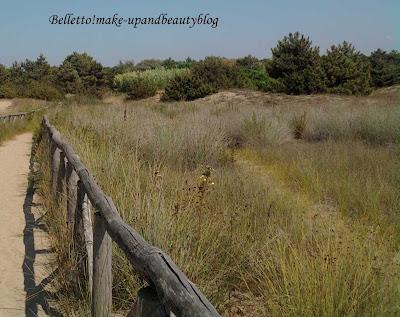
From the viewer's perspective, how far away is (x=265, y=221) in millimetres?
4582

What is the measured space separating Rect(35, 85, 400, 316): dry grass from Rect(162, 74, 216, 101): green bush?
79.5 feet

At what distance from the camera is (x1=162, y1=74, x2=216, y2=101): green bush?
34528 millimetres

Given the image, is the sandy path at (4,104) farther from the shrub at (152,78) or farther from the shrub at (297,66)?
the shrub at (297,66)

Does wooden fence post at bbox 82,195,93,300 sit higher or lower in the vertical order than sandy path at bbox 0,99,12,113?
lower

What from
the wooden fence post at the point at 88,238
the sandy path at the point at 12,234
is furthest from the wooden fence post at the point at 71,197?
the sandy path at the point at 12,234

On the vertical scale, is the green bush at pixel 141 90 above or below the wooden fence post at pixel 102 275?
above

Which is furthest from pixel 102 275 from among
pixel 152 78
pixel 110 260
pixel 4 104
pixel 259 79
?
pixel 152 78

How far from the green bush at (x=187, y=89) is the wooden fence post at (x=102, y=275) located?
3110 centimetres

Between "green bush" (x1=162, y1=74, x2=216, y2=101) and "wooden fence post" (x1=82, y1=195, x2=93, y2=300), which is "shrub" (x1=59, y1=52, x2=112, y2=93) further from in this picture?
"wooden fence post" (x1=82, y1=195, x2=93, y2=300)

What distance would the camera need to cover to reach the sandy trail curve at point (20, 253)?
4.36 metres

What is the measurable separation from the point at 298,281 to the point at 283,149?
26.7 ft

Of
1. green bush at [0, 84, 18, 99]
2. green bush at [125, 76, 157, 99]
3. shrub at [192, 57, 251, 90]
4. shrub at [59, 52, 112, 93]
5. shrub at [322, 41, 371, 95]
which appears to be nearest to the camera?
shrub at [322, 41, 371, 95]

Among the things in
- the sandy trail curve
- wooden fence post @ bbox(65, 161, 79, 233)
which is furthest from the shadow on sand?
wooden fence post @ bbox(65, 161, 79, 233)

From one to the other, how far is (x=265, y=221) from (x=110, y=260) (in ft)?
5.65
